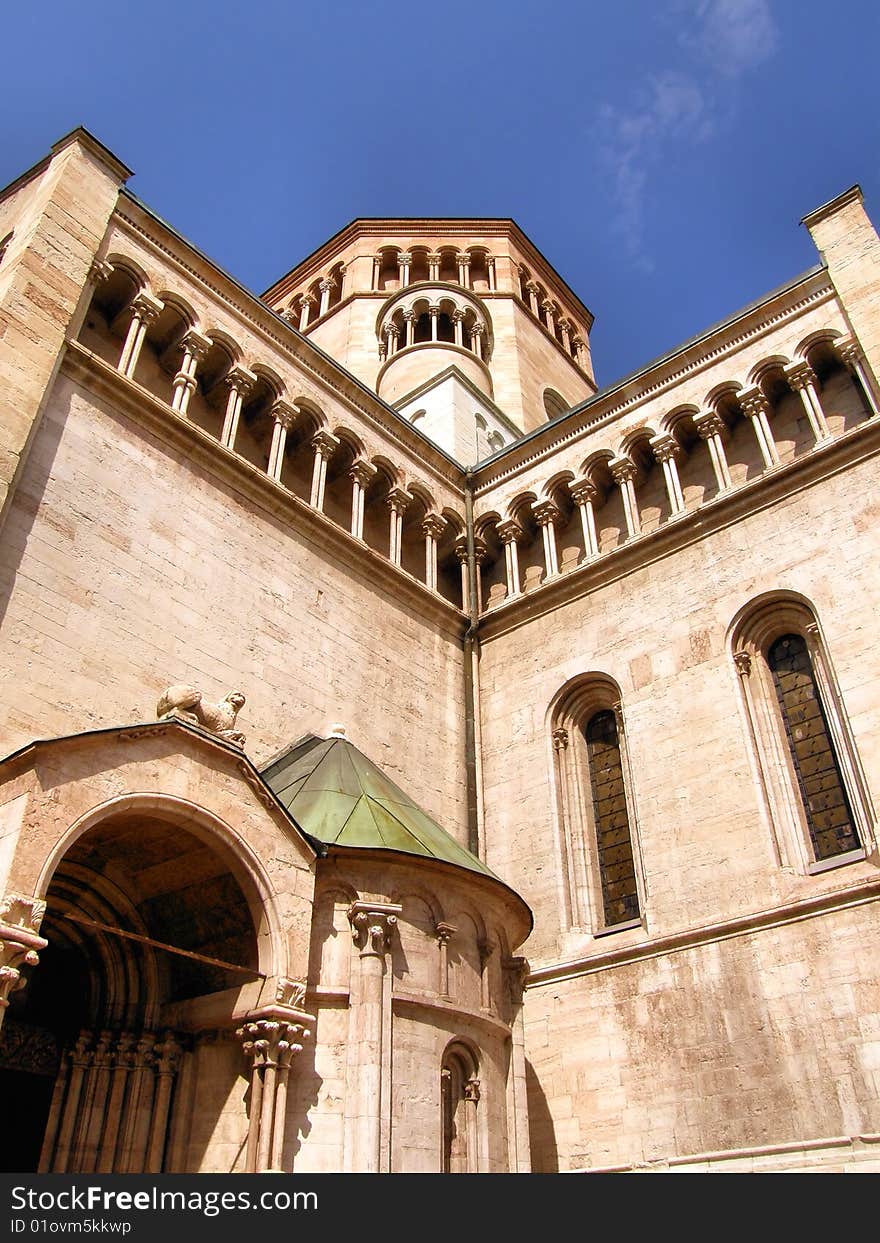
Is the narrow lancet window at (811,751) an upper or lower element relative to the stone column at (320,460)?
lower

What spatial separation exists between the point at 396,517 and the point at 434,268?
17.9 meters

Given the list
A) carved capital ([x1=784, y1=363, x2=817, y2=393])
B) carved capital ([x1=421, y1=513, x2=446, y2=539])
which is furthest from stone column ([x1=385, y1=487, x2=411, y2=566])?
carved capital ([x1=784, y1=363, x2=817, y2=393])

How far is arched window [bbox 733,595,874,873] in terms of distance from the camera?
549 inches

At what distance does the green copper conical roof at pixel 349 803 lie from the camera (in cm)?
1202

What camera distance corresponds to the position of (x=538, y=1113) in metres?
14.4

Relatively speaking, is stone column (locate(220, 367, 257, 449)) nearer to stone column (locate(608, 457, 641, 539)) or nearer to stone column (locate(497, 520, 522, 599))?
stone column (locate(497, 520, 522, 599))

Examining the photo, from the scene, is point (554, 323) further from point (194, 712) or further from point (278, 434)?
point (194, 712)

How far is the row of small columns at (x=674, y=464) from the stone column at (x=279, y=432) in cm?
514

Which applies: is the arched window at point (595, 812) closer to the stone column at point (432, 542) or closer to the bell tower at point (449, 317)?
the stone column at point (432, 542)

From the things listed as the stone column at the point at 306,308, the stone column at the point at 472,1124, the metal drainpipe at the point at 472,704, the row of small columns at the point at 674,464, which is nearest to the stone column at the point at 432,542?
the metal drainpipe at the point at 472,704

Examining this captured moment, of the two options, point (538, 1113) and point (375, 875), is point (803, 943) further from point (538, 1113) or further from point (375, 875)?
point (375, 875)

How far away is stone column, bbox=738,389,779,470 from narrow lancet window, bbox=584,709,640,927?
519cm

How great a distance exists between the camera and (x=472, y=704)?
63.3 ft

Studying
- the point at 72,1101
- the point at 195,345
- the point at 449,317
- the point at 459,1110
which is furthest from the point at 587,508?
the point at 449,317
